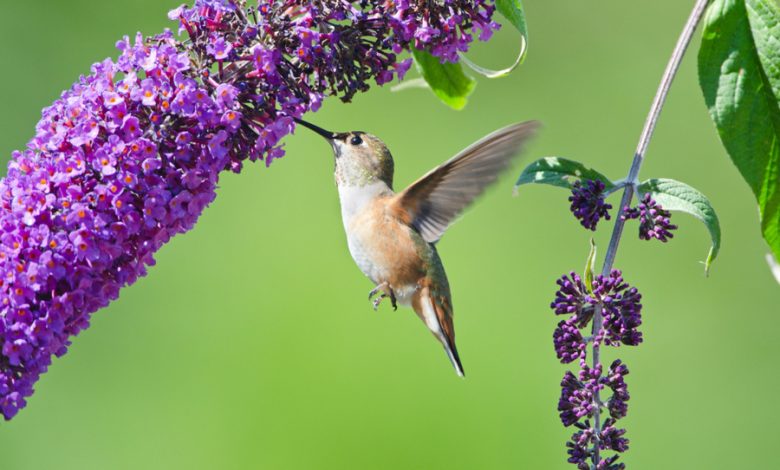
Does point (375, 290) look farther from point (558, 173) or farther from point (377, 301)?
point (558, 173)

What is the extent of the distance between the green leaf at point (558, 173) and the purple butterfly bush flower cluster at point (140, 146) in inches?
17.2

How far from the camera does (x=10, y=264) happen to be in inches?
72.2

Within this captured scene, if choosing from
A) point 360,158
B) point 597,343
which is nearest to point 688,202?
point 597,343

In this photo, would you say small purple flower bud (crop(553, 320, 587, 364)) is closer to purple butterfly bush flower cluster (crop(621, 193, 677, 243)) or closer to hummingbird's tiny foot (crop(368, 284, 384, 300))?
purple butterfly bush flower cluster (crop(621, 193, 677, 243))

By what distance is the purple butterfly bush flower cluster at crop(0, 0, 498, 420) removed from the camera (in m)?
1.84

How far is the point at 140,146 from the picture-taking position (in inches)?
73.0

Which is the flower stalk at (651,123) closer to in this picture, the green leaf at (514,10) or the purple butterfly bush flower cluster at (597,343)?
the purple butterfly bush flower cluster at (597,343)

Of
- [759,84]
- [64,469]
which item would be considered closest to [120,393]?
[64,469]

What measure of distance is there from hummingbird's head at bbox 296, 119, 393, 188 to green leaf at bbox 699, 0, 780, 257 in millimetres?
920

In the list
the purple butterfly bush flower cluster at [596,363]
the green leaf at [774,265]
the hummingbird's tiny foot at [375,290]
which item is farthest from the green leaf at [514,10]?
the hummingbird's tiny foot at [375,290]

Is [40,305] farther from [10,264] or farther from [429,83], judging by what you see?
[429,83]

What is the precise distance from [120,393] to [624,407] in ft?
10.6

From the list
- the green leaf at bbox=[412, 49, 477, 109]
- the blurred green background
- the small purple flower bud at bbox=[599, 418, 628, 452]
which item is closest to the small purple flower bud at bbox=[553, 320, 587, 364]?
the small purple flower bud at bbox=[599, 418, 628, 452]

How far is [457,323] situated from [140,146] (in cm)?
266
